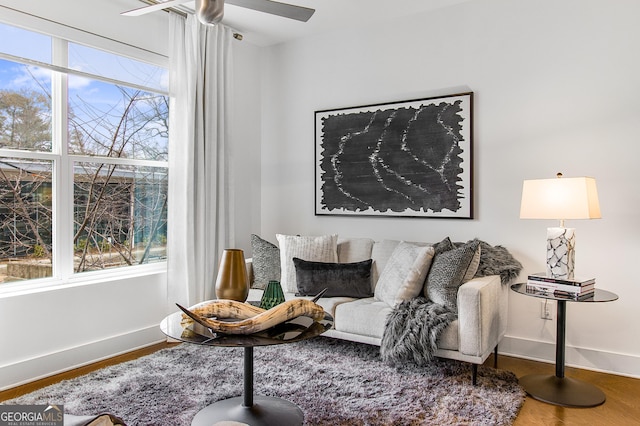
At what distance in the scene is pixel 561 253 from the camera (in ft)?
9.13

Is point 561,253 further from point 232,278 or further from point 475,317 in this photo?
point 232,278

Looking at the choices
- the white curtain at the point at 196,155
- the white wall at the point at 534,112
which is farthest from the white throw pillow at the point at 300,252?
the white curtain at the point at 196,155

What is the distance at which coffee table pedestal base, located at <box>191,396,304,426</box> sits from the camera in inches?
88.0

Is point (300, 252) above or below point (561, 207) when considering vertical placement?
below

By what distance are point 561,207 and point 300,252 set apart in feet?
6.13

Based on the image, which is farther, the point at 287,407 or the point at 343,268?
the point at 343,268

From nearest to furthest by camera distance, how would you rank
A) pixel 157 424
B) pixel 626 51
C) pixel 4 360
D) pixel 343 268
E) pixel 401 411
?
pixel 157 424 → pixel 401 411 → pixel 4 360 → pixel 626 51 → pixel 343 268

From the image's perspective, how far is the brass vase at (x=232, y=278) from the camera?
2369 mm

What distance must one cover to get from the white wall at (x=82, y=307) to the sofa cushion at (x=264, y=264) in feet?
2.43

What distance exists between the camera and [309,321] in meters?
2.27

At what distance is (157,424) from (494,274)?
2.29m

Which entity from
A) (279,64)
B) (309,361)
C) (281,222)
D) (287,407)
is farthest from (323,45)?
(287,407)

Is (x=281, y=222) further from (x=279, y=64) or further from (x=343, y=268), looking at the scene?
(x=279, y=64)

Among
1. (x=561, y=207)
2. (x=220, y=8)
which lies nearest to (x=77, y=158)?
(x=220, y=8)
